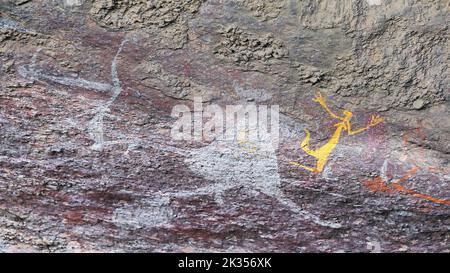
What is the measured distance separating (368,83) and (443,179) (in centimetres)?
42

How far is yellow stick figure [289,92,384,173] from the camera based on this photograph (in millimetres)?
1843

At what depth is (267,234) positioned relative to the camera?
1909 mm

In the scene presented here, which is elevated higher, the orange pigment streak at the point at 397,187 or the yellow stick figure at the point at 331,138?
the yellow stick figure at the point at 331,138

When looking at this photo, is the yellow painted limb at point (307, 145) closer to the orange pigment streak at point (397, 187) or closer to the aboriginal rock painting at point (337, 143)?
the aboriginal rock painting at point (337, 143)

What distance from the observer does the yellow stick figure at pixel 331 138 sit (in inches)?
72.6

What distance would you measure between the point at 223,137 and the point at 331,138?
370 mm
